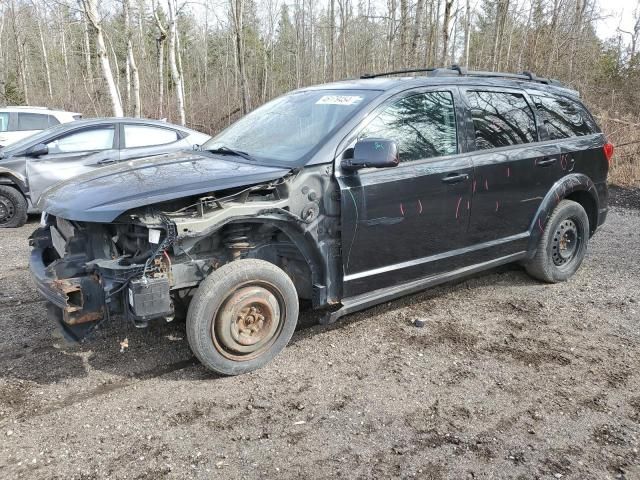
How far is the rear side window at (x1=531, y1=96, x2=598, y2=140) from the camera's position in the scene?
4.85 meters

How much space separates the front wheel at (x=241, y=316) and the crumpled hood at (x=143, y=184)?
1.80ft

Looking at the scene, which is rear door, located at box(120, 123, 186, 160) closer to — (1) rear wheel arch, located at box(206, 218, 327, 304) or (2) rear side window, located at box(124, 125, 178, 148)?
(2) rear side window, located at box(124, 125, 178, 148)

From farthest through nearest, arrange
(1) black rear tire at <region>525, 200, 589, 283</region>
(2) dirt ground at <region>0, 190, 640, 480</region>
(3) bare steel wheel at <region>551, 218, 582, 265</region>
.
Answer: (3) bare steel wheel at <region>551, 218, 582, 265</region>, (1) black rear tire at <region>525, 200, 589, 283</region>, (2) dirt ground at <region>0, 190, 640, 480</region>

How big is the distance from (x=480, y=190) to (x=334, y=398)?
2.14m

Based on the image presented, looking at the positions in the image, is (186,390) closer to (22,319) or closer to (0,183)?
(22,319)

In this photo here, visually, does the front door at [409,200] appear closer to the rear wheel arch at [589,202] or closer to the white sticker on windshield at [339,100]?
the white sticker on windshield at [339,100]

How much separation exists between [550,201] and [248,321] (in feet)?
10.3

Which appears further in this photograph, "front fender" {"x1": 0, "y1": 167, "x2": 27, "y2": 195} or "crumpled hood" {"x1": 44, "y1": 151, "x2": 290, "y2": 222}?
"front fender" {"x1": 0, "y1": 167, "x2": 27, "y2": 195}

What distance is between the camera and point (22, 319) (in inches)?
170

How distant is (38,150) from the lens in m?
7.63

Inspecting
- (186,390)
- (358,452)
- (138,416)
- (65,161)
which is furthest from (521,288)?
(65,161)

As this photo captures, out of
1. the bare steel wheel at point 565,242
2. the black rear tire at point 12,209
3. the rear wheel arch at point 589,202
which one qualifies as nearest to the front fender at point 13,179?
the black rear tire at point 12,209

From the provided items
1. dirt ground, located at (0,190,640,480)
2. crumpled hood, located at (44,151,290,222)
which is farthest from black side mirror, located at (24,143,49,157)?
crumpled hood, located at (44,151,290,222)

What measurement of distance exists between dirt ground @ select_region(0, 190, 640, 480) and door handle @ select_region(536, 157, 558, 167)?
1.31 meters
